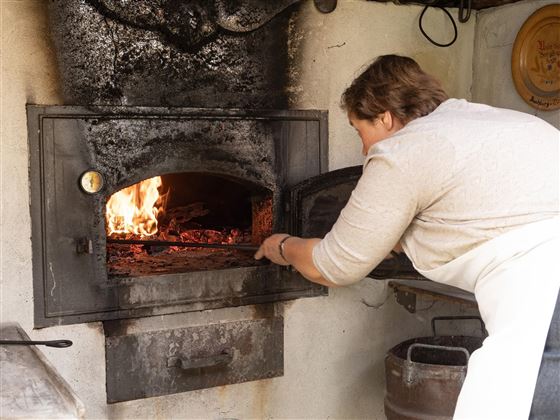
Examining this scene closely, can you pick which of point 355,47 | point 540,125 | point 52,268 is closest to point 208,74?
point 355,47

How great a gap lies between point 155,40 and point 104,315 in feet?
2.98

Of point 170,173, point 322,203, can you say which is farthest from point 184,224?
point 322,203

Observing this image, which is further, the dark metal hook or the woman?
the dark metal hook

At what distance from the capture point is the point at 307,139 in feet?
8.60

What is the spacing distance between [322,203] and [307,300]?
0.41 meters

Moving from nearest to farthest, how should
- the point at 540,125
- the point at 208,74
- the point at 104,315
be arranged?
the point at 540,125 → the point at 104,315 → the point at 208,74

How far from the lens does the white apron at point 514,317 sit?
157cm

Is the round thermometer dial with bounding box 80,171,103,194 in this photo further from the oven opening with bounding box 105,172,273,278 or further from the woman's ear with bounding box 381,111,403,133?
the woman's ear with bounding box 381,111,403,133

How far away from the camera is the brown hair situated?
1817mm

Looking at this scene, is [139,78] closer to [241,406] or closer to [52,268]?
[52,268]

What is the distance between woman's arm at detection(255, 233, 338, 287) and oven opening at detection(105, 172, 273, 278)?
0.16 m

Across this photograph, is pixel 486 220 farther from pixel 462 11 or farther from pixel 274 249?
pixel 462 11

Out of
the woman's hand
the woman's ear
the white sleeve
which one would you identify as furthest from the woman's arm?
the woman's ear

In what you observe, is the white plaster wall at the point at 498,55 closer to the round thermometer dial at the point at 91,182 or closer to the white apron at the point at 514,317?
the white apron at the point at 514,317
